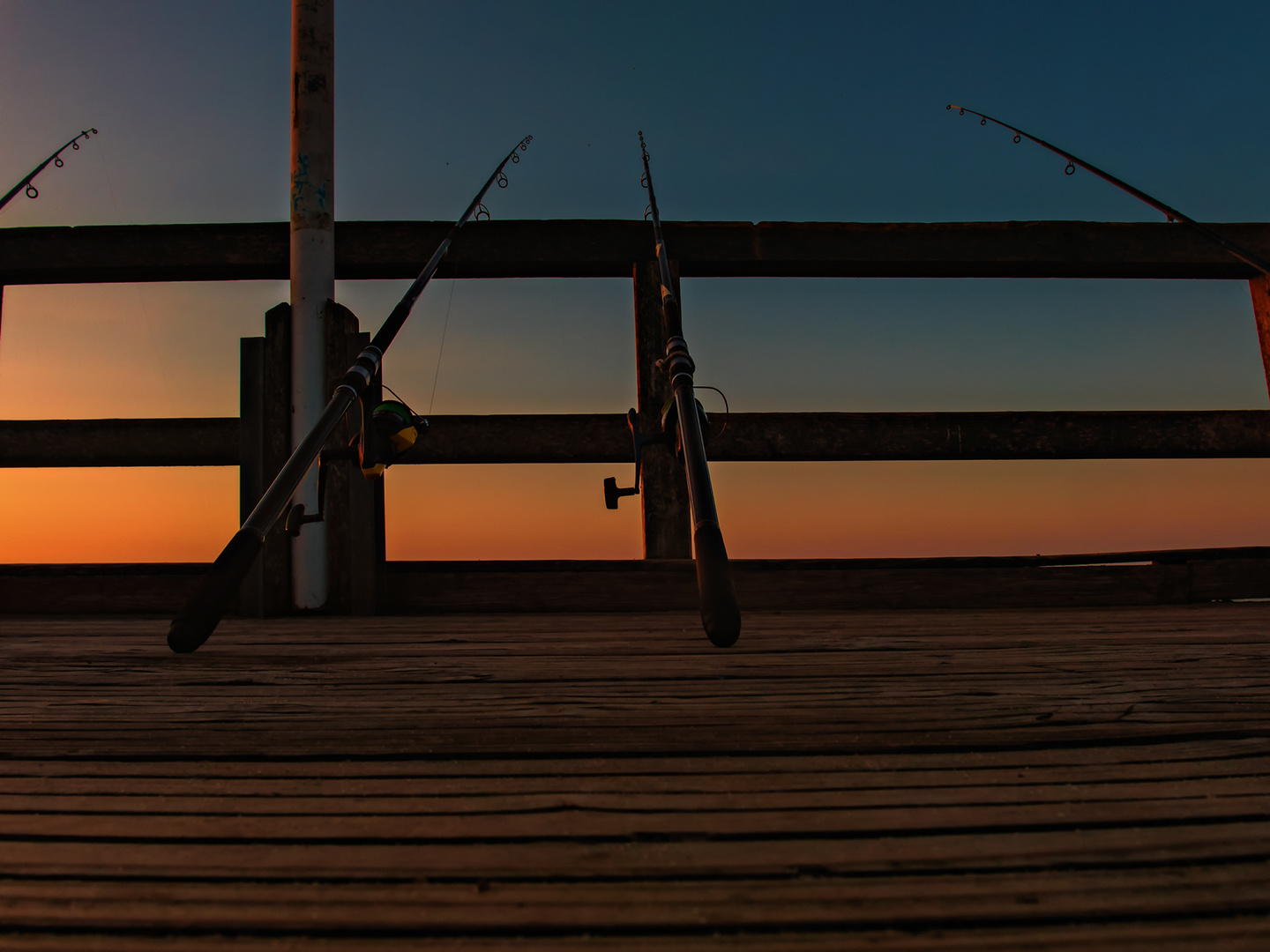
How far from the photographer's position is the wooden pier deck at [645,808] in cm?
51

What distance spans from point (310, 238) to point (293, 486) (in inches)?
90.1

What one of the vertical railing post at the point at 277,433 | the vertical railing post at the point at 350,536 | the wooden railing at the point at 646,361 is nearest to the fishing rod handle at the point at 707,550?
the wooden railing at the point at 646,361

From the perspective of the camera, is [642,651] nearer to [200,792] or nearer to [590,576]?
[200,792]

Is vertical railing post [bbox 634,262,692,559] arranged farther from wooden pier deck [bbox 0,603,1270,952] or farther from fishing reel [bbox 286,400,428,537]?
wooden pier deck [bbox 0,603,1270,952]

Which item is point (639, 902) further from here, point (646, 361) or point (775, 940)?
point (646, 361)

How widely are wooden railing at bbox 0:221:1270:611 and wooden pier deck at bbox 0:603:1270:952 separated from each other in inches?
67.2

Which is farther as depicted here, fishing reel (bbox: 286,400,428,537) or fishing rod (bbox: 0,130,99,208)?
fishing rod (bbox: 0,130,99,208)

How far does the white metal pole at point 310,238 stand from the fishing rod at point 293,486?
2.65 feet

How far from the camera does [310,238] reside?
3.31m

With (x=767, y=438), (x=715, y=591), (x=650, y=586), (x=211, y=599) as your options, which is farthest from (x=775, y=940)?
(x=767, y=438)

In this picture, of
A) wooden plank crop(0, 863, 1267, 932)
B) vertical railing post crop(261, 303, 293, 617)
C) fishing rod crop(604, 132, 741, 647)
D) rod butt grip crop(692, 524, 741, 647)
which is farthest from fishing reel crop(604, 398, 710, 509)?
vertical railing post crop(261, 303, 293, 617)

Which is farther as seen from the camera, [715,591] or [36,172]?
[36,172]

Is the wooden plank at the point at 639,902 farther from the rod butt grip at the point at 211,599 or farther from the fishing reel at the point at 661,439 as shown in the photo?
the fishing reel at the point at 661,439

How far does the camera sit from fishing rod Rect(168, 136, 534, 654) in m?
1.24
